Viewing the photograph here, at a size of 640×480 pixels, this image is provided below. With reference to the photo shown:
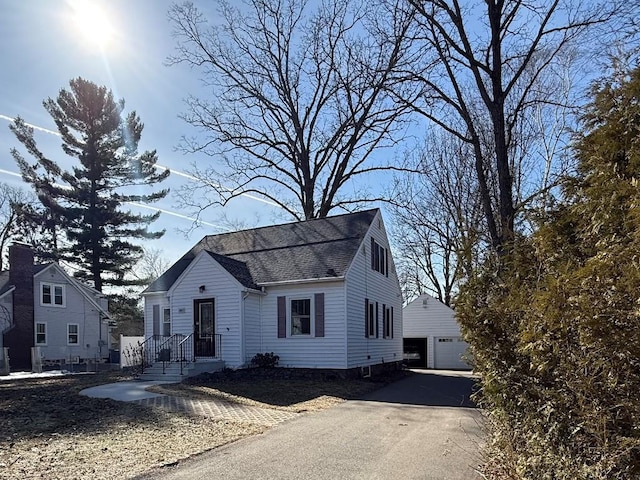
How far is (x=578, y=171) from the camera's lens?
155 inches

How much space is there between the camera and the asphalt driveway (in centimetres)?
556

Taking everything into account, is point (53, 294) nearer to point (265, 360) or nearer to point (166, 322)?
point (166, 322)

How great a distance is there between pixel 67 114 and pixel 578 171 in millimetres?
36871

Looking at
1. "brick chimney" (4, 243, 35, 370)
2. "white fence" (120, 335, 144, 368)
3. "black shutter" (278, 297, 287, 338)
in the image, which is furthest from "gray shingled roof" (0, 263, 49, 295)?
"black shutter" (278, 297, 287, 338)

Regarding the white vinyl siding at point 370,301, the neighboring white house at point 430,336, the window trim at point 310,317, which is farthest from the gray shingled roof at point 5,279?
the neighboring white house at point 430,336

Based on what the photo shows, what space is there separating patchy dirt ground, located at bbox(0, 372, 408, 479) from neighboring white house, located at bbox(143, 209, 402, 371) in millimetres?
3063

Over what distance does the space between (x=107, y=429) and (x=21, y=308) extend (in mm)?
20120

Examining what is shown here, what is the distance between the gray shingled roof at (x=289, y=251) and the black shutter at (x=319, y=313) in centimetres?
73

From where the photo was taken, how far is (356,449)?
6.67 meters

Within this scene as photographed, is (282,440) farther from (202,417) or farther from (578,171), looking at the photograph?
(578,171)

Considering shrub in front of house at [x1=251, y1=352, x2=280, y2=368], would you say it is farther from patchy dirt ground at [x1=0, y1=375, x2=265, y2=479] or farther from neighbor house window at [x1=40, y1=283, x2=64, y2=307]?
neighbor house window at [x1=40, y1=283, x2=64, y2=307]

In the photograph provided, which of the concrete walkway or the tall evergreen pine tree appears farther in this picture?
the tall evergreen pine tree

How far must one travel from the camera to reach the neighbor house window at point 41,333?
2547 cm

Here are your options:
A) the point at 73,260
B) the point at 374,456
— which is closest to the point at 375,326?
the point at 374,456
